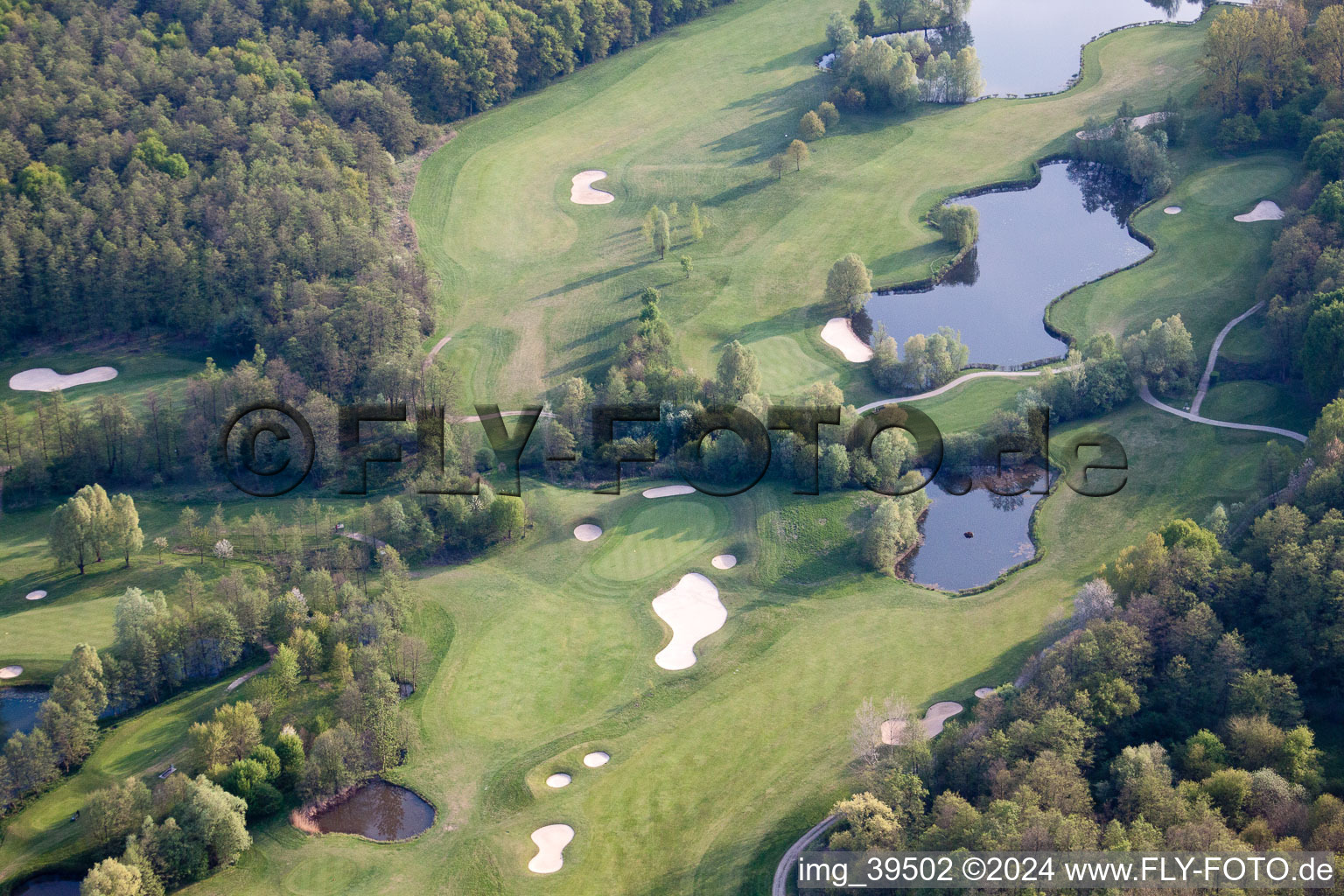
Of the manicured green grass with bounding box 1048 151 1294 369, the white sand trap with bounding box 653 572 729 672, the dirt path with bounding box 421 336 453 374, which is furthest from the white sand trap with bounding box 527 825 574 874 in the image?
the manicured green grass with bounding box 1048 151 1294 369

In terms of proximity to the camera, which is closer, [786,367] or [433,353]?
[786,367]

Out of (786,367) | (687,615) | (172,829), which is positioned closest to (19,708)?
(172,829)

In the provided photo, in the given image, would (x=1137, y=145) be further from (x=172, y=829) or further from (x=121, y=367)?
(x=172, y=829)

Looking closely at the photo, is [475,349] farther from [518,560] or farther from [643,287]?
[518,560]

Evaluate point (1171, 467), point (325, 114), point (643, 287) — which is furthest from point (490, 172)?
point (1171, 467)

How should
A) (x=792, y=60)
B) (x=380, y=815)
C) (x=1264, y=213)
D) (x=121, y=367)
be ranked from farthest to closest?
(x=792, y=60)
(x=1264, y=213)
(x=121, y=367)
(x=380, y=815)

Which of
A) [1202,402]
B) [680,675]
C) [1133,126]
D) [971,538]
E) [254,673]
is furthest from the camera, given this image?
[1133,126]

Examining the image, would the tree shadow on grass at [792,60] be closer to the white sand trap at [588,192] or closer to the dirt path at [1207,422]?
the white sand trap at [588,192]
